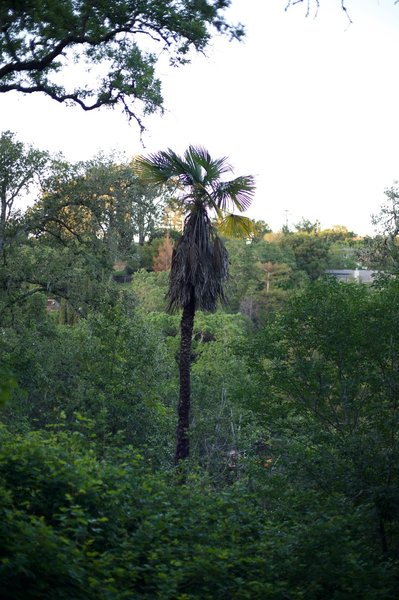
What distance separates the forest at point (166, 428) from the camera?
820cm

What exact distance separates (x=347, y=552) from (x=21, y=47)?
11129 mm

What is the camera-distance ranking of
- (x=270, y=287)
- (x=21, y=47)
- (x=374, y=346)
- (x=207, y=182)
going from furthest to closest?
1. (x=270, y=287)
2. (x=207, y=182)
3. (x=374, y=346)
4. (x=21, y=47)

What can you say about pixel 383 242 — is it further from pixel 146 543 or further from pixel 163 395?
pixel 146 543

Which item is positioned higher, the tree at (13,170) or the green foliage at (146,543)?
the tree at (13,170)

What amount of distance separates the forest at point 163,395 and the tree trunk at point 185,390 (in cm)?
6

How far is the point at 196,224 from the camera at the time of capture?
24.2m

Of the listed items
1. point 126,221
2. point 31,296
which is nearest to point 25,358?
point 31,296

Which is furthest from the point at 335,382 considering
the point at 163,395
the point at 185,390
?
the point at 163,395

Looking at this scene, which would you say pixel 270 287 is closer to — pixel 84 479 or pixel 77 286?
pixel 77 286

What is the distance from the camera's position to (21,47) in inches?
621

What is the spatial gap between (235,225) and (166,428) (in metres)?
7.90

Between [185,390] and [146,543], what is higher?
[146,543]

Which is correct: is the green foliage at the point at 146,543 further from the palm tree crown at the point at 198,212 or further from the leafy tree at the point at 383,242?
the leafy tree at the point at 383,242

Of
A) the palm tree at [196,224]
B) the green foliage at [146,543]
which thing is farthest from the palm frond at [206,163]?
the green foliage at [146,543]
